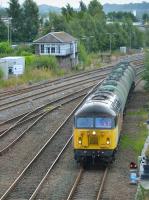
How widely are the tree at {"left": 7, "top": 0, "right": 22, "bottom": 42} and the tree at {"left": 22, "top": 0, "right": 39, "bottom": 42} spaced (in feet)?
2.52

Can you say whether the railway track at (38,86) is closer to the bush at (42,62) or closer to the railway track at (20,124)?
the bush at (42,62)

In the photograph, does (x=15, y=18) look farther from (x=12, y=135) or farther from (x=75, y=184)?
(x=75, y=184)

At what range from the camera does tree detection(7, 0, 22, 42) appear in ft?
288

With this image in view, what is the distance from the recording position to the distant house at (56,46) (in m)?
70.2

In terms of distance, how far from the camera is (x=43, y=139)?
2747cm

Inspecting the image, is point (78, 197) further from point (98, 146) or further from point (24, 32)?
point (24, 32)

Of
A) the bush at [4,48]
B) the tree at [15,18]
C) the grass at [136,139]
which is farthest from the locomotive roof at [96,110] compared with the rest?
the tree at [15,18]

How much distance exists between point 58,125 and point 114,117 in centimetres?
928

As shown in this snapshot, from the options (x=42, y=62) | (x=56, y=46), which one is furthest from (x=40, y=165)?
(x=56, y=46)

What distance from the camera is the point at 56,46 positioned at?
231 feet

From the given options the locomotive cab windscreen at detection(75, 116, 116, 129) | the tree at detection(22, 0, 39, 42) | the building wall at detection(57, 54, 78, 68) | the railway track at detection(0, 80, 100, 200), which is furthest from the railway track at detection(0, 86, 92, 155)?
the tree at detection(22, 0, 39, 42)

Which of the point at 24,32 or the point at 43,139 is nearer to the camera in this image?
the point at 43,139

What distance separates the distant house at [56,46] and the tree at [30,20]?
15.1 meters

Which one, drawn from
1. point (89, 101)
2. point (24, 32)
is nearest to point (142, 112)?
point (89, 101)
